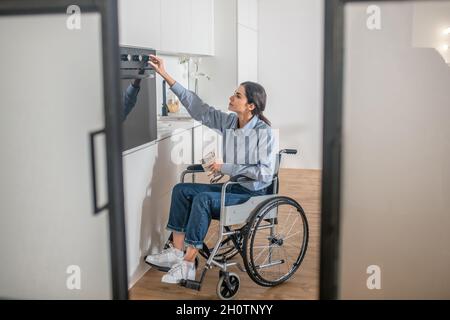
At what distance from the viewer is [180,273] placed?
260 cm

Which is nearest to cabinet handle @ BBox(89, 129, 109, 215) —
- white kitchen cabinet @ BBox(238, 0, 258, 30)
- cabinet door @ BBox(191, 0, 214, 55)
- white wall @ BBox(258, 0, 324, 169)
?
cabinet door @ BBox(191, 0, 214, 55)

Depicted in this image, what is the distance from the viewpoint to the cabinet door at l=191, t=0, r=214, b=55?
13.3 ft

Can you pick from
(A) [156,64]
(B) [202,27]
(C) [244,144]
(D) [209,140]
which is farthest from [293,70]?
(A) [156,64]

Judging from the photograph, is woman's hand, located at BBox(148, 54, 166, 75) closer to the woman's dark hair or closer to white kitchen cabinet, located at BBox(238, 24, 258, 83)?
the woman's dark hair

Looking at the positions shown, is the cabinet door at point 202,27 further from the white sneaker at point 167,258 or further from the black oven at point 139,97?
the white sneaker at point 167,258

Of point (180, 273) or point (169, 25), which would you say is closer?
point (180, 273)

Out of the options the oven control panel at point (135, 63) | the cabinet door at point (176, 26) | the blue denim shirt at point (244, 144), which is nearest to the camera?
the oven control panel at point (135, 63)

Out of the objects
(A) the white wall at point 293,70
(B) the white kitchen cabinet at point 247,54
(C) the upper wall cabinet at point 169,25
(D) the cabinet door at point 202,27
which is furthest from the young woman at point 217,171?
(A) the white wall at point 293,70

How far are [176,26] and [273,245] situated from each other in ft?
5.44

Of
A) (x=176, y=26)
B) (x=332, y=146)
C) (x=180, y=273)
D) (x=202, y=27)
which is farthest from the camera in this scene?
(x=202, y=27)

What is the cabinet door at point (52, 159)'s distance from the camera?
6.42 ft

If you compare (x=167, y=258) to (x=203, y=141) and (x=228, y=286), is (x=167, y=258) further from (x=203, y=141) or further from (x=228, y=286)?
(x=203, y=141)

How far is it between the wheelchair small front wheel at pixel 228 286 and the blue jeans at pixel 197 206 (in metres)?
0.20

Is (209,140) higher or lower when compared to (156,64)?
lower
